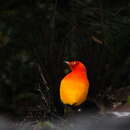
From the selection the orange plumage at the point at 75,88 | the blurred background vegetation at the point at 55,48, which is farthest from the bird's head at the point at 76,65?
the blurred background vegetation at the point at 55,48

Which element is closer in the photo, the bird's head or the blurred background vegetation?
the bird's head

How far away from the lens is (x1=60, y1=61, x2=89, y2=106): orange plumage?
191cm

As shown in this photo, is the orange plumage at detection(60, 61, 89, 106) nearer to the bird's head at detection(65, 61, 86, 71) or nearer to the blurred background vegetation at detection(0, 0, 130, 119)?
the bird's head at detection(65, 61, 86, 71)

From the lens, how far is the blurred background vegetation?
2.24 meters

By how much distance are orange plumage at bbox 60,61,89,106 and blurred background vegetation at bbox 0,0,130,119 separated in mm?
211

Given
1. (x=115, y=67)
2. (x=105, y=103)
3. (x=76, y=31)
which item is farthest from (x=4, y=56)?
(x=105, y=103)

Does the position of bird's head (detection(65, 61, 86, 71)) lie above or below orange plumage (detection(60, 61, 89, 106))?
above

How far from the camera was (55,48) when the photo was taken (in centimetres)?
234

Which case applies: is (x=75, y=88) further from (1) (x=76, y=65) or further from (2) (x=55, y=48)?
(2) (x=55, y=48)

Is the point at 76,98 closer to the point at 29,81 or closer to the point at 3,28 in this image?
the point at 29,81

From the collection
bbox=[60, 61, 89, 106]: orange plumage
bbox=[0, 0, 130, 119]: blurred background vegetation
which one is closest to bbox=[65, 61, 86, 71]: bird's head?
bbox=[60, 61, 89, 106]: orange plumage

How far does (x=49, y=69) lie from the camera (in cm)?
222

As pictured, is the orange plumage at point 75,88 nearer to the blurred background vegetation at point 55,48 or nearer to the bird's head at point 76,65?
the bird's head at point 76,65

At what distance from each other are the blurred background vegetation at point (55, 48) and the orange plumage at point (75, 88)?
211mm
